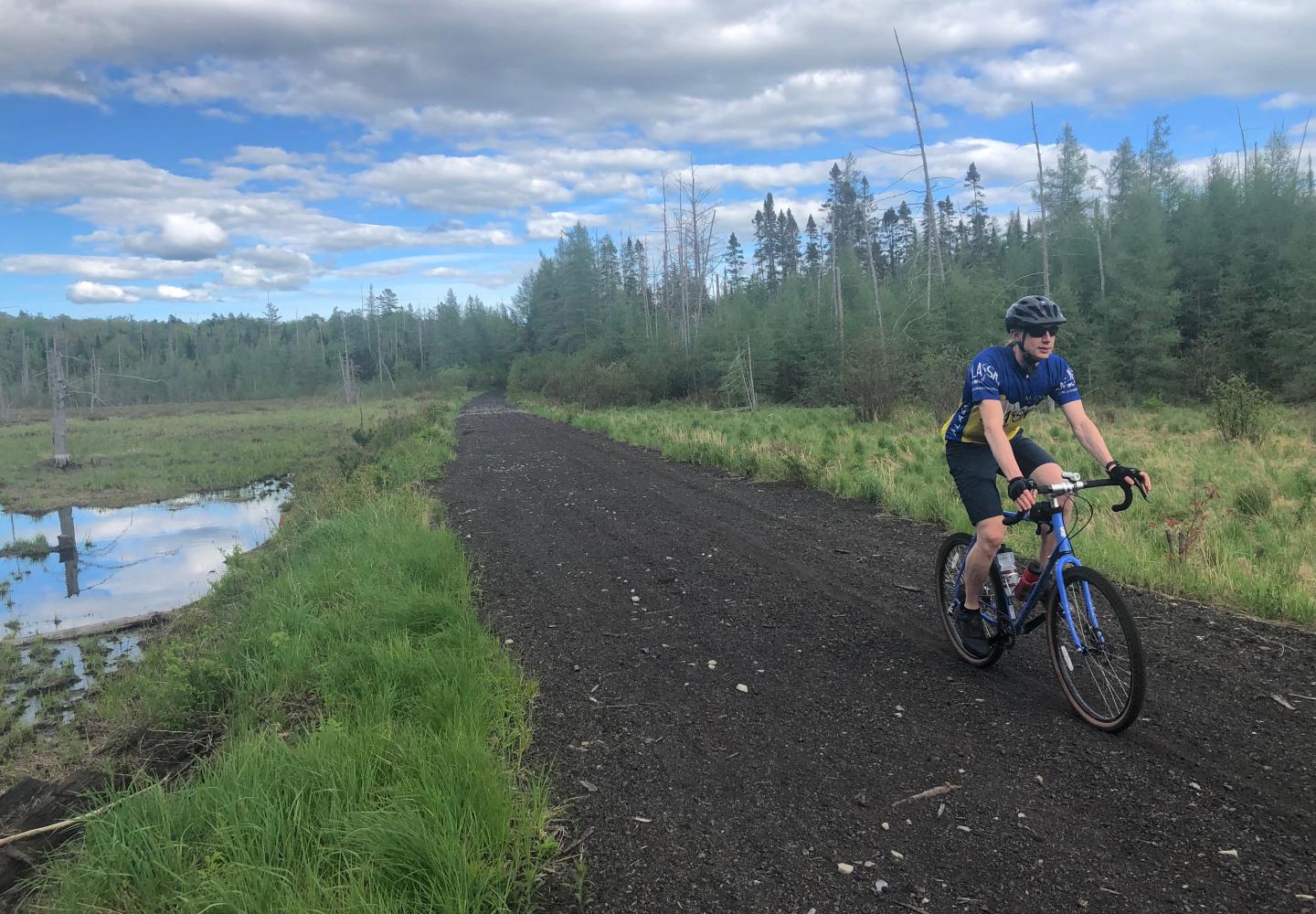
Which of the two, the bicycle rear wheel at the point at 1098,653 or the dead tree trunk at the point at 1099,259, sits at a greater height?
the dead tree trunk at the point at 1099,259

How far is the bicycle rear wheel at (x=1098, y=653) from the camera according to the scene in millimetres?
3303

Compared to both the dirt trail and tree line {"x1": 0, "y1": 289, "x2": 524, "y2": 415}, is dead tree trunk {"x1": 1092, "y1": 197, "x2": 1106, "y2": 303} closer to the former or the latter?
the dirt trail

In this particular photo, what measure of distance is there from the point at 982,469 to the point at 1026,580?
656mm

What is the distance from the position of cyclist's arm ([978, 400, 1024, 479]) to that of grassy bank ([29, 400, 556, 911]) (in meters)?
2.69

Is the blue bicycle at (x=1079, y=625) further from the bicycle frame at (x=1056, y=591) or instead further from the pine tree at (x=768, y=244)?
the pine tree at (x=768, y=244)

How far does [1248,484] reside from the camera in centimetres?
927

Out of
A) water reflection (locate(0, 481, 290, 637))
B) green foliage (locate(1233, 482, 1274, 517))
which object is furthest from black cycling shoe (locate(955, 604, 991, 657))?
Answer: water reflection (locate(0, 481, 290, 637))

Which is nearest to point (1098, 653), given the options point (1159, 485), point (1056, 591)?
point (1056, 591)

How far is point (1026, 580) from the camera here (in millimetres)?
3977

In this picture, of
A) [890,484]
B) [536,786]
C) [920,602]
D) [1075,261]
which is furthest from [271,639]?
[1075,261]

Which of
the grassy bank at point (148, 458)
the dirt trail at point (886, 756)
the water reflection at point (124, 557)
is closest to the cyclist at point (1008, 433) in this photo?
the dirt trail at point (886, 756)

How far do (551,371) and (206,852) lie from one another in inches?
1979

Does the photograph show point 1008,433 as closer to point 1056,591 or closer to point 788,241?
point 1056,591

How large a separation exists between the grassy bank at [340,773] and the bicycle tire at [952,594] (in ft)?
8.69
